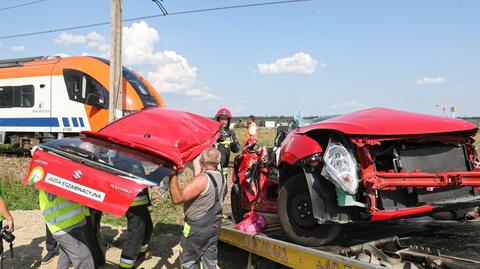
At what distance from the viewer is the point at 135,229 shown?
17.2ft

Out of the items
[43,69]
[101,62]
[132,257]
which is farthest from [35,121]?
[132,257]

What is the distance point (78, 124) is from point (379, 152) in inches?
493

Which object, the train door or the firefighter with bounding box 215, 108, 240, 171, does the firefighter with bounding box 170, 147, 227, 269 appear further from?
the train door

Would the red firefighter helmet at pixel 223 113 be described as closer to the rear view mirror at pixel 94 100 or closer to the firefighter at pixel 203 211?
the firefighter at pixel 203 211

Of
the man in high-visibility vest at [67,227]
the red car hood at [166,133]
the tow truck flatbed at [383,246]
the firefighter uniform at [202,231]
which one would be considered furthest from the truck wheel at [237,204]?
Answer: the man in high-visibility vest at [67,227]

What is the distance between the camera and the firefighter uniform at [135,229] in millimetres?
5117

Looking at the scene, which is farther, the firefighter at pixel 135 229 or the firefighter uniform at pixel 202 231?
the firefighter at pixel 135 229

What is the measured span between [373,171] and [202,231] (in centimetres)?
167

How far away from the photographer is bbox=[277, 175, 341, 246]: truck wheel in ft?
13.4

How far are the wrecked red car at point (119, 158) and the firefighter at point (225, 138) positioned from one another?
2.84m

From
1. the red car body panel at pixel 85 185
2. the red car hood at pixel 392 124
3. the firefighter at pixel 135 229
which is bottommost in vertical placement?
the firefighter at pixel 135 229

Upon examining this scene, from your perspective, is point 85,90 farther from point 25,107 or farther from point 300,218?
point 300,218

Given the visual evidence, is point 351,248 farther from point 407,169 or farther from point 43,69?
point 43,69

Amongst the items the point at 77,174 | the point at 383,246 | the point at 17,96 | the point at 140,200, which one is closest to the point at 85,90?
the point at 17,96
